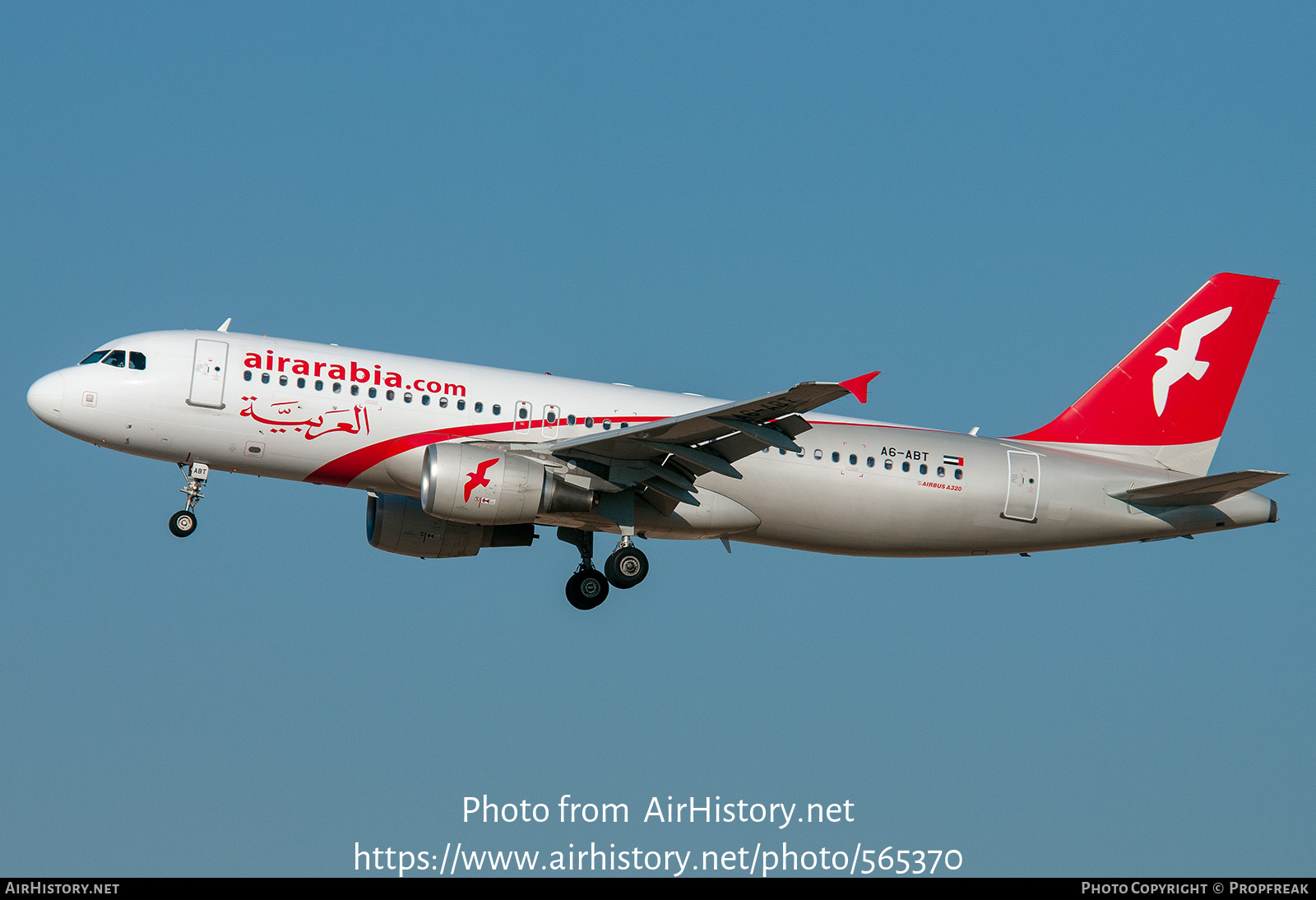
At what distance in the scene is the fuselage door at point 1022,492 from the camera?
110 ft

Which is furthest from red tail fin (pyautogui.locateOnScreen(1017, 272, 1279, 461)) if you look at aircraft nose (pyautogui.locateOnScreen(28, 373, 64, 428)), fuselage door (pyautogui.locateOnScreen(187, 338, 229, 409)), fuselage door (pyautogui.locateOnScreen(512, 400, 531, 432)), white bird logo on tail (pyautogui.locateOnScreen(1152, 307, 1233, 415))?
aircraft nose (pyautogui.locateOnScreen(28, 373, 64, 428))

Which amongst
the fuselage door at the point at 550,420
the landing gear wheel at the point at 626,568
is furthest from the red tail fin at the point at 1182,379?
the fuselage door at the point at 550,420

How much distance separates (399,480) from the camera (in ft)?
102

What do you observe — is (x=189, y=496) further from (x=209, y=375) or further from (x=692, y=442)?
(x=692, y=442)

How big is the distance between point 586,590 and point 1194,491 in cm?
1366

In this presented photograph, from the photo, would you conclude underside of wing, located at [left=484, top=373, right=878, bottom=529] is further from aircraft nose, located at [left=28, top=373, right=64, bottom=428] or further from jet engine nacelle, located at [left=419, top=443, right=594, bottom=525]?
aircraft nose, located at [left=28, top=373, right=64, bottom=428]

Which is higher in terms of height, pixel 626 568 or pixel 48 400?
pixel 48 400

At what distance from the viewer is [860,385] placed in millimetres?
Answer: 26188

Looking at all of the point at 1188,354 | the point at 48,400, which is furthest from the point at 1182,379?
the point at 48,400

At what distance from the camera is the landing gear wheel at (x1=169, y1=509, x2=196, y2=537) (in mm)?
30984

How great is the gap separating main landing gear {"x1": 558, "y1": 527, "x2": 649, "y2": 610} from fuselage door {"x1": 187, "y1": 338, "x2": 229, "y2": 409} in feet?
27.4

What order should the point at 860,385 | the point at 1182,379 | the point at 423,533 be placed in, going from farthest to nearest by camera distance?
the point at 1182,379
the point at 423,533
the point at 860,385

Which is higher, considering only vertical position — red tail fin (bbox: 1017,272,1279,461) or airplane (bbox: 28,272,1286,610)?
red tail fin (bbox: 1017,272,1279,461)

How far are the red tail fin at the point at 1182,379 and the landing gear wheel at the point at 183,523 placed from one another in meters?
19.1
